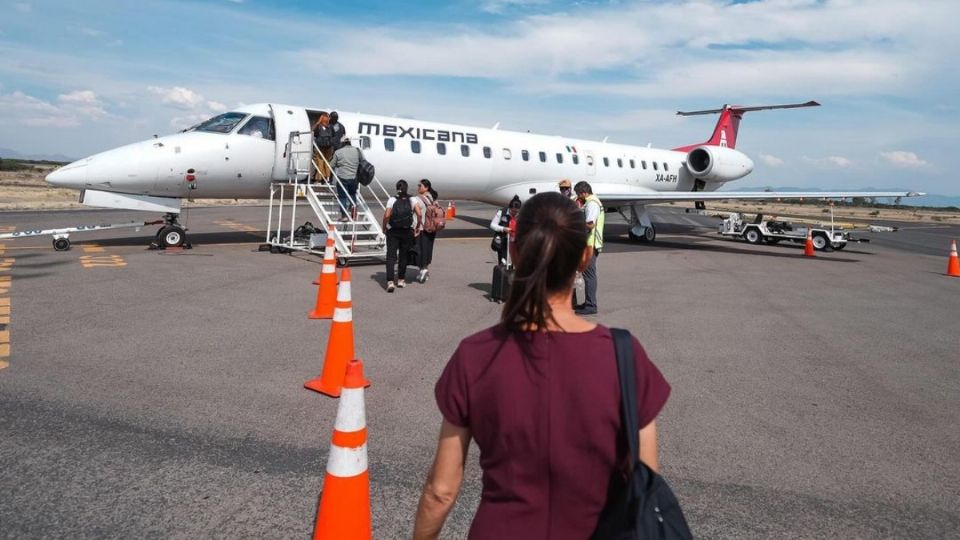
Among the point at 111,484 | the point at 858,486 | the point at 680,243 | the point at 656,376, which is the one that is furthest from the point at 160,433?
the point at 680,243

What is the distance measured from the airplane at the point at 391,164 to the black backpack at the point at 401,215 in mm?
5034

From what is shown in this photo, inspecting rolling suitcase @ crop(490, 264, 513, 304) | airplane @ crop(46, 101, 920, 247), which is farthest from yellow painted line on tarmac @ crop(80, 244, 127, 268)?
rolling suitcase @ crop(490, 264, 513, 304)

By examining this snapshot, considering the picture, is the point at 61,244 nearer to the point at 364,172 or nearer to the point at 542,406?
the point at 364,172

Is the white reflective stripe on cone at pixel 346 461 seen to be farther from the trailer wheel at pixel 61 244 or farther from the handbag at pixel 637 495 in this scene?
the trailer wheel at pixel 61 244

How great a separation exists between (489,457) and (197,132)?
13.1 metres

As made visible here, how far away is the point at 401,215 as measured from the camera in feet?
32.1

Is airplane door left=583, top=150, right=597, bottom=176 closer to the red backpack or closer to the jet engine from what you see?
the jet engine

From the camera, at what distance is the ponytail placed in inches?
71.0

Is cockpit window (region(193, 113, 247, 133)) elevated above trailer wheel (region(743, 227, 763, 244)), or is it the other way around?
cockpit window (region(193, 113, 247, 133))

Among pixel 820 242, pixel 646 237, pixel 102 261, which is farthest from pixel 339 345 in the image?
pixel 820 242

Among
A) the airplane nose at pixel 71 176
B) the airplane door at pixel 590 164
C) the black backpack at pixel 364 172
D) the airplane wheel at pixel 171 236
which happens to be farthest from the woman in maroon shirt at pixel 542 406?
the airplane door at pixel 590 164

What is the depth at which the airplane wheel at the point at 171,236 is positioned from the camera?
43.1 feet

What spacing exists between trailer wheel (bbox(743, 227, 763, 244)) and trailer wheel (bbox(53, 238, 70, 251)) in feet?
61.1

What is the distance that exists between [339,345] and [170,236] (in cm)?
947
